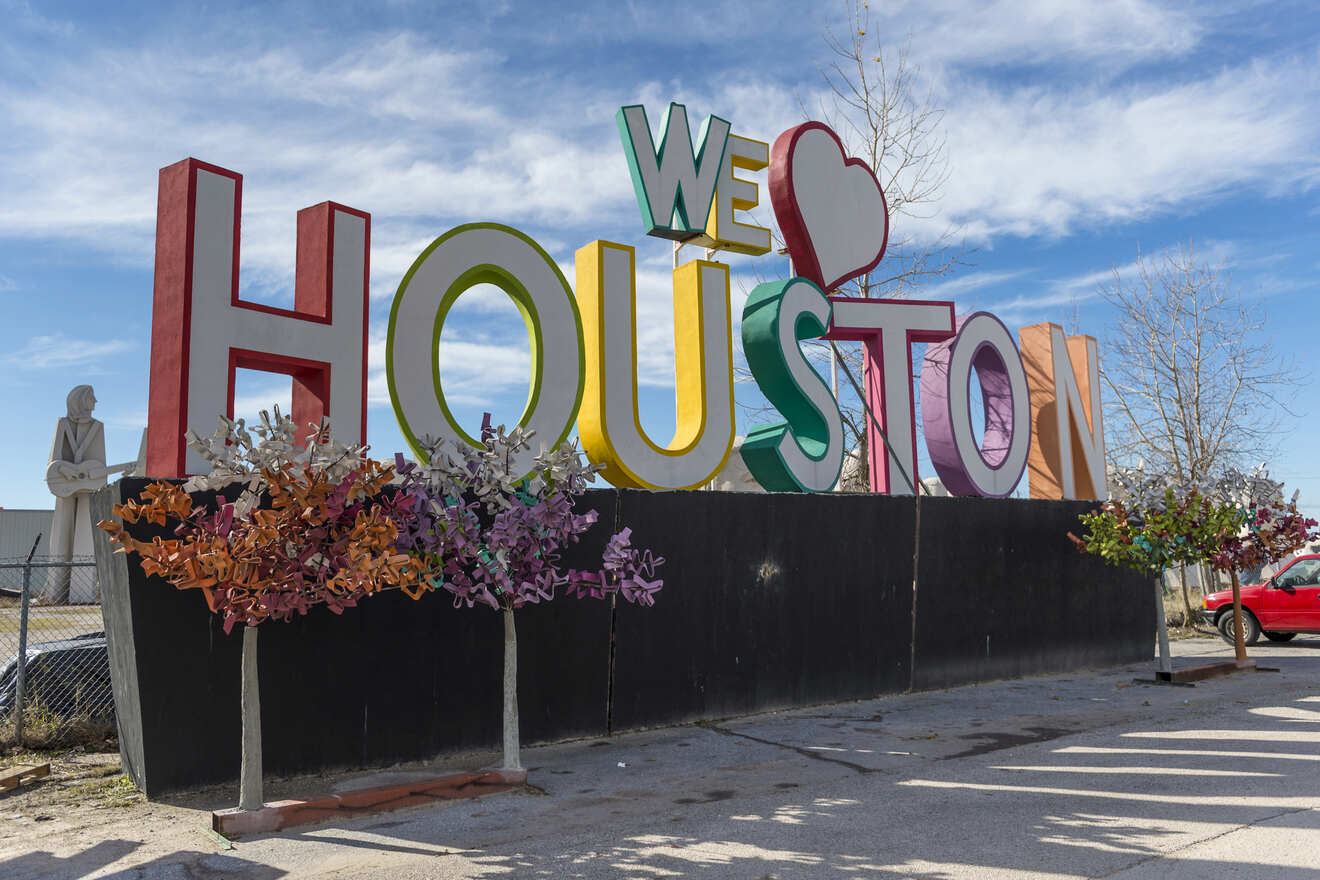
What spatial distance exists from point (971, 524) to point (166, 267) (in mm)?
9849

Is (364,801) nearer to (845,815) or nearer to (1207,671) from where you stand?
(845,815)

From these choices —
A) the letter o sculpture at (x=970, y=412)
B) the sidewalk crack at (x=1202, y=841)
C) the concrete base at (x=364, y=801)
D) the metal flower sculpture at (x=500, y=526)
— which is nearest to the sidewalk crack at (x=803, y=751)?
the metal flower sculpture at (x=500, y=526)

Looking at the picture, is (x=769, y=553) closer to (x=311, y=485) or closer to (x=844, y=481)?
(x=311, y=485)

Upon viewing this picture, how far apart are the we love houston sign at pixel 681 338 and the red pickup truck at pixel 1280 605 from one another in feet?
16.5

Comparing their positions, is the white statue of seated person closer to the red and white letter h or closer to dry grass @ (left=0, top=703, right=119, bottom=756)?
dry grass @ (left=0, top=703, right=119, bottom=756)

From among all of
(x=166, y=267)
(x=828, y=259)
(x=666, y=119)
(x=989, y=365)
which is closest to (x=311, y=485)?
(x=166, y=267)

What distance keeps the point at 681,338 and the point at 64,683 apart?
274 inches

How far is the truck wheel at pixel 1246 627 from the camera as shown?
17.4m

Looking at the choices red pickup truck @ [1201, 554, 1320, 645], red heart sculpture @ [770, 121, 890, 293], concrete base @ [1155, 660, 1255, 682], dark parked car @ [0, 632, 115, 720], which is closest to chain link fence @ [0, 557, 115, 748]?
dark parked car @ [0, 632, 115, 720]

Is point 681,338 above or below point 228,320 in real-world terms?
above

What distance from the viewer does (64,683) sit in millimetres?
8797

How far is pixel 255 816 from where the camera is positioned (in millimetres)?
5863

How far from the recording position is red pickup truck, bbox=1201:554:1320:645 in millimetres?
17062

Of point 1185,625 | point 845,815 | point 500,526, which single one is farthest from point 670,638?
point 1185,625
